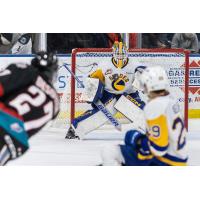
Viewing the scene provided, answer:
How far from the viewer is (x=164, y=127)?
4246 millimetres

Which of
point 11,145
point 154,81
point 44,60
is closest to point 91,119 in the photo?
point 154,81

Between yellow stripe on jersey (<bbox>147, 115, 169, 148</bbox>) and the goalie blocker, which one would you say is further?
the goalie blocker

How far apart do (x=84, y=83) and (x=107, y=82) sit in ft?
2.70

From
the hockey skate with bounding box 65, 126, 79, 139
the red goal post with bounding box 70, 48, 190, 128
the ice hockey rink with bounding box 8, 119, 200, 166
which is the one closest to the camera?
the ice hockey rink with bounding box 8, 119, 200, 166

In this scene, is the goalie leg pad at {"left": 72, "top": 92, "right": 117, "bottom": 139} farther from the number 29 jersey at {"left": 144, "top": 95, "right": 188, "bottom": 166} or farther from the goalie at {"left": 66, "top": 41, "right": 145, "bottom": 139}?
the number 29 jersey at {"left": 144, "top": 95, "right": 188, "bottom": 166}

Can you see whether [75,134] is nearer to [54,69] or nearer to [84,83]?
[84,83]

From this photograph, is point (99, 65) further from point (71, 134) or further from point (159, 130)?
point (159, 130)

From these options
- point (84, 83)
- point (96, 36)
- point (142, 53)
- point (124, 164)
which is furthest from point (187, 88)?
point (124, 164)

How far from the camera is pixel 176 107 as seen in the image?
433 centimetres

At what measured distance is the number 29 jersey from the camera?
4243 mm

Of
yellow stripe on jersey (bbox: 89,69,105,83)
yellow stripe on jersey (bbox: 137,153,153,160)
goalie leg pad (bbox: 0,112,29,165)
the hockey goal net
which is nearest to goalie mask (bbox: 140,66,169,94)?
yellow stripe on jersey (bbox: 137,153,153,160)

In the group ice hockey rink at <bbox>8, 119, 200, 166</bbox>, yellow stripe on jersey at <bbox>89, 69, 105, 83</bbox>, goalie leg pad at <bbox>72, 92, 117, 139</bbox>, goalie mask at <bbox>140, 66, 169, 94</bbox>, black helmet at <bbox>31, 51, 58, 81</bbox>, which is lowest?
ice hockey rink at <bbox>8, 119, 200, 166</bbox>

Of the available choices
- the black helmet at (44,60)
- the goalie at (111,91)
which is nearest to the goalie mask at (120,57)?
the goalie at (111,91)

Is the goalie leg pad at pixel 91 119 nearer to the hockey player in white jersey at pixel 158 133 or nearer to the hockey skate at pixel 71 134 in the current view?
the hockey skate at pixel 71 134
